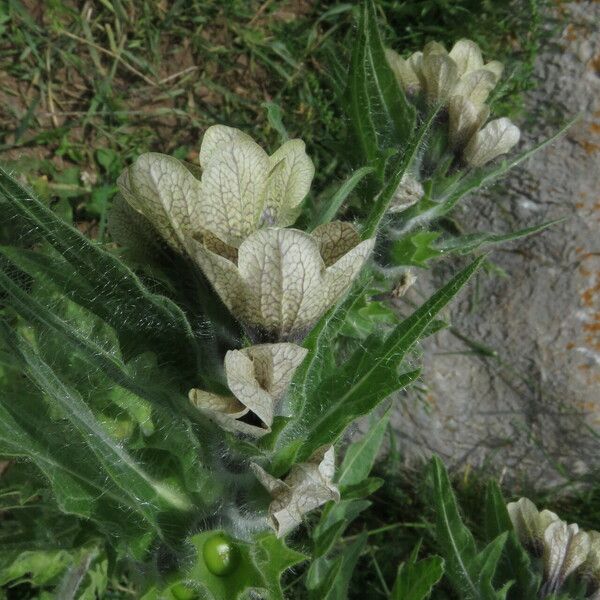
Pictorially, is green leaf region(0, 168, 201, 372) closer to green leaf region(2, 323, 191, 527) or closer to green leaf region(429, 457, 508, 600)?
green leaf region(2, 323, 191, 527)

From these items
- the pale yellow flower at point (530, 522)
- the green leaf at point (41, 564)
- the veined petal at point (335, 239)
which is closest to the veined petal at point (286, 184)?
the veined petal at point (335, 239)

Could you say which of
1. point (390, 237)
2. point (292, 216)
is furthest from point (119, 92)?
point (292, 216)

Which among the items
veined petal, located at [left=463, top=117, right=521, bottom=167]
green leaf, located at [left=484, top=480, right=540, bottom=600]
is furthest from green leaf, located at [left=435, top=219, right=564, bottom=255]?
green leaf, located at [left=484, top=480, right=540, bottom=600]

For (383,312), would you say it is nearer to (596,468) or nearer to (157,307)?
(157,307)

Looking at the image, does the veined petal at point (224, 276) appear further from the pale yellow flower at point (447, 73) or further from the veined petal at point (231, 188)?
the pale yellow flower at point (447, 73)

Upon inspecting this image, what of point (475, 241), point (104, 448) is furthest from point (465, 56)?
point (104, 448)

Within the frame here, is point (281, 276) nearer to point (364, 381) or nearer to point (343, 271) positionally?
point (343, 271)

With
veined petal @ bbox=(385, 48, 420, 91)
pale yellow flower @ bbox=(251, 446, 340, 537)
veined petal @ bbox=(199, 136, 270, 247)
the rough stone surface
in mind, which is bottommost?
the rough stone surface

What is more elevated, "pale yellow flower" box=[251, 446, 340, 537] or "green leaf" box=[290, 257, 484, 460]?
"green leaf" box=[290, 257, 484, 460]
